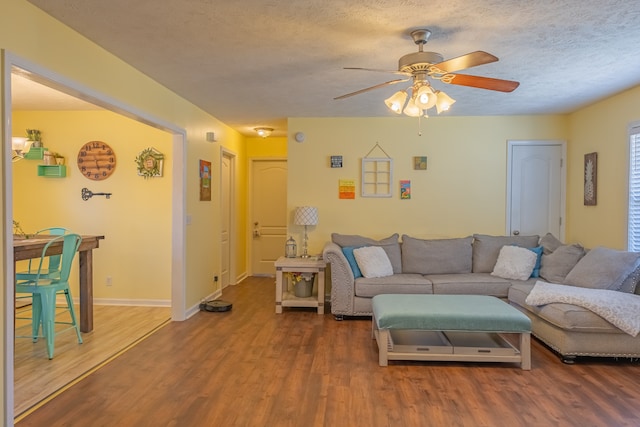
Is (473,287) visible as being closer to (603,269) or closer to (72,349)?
(603,269)

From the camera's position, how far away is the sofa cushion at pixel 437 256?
192 inches

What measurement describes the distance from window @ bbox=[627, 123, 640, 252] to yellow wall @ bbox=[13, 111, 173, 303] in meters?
5.10

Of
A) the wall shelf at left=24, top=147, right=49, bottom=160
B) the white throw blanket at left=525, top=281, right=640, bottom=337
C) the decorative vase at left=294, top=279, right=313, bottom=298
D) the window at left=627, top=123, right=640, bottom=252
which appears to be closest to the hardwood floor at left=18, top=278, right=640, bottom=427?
the white throw blanket at left=525, top=281, right=640, bottom=337

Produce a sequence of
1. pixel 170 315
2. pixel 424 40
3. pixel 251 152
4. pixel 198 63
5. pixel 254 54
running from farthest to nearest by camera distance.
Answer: pixel 251 152
pixel 170 315
pixel 198 63
pixel 254 54
pixel 424 40

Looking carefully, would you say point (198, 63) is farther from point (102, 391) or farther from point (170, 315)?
point (170, 315)

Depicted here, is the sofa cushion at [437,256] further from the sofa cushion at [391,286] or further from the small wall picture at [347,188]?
the small wall picture at [347,188]

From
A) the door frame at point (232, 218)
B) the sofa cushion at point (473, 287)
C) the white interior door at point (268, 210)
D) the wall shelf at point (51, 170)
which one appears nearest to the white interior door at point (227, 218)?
the door frame at point (232, 218)

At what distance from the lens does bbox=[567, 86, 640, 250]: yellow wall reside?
4172mm

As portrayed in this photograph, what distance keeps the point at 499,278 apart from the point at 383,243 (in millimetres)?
1363

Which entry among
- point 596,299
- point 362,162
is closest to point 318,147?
point 362,162

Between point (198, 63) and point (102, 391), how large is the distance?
2.56 meters

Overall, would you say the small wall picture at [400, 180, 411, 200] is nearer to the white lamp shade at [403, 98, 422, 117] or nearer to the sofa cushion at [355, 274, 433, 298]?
→ the sofa cushion at [355, 274, 433, 298]

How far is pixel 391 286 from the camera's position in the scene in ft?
14.7

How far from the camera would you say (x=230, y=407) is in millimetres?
2580
